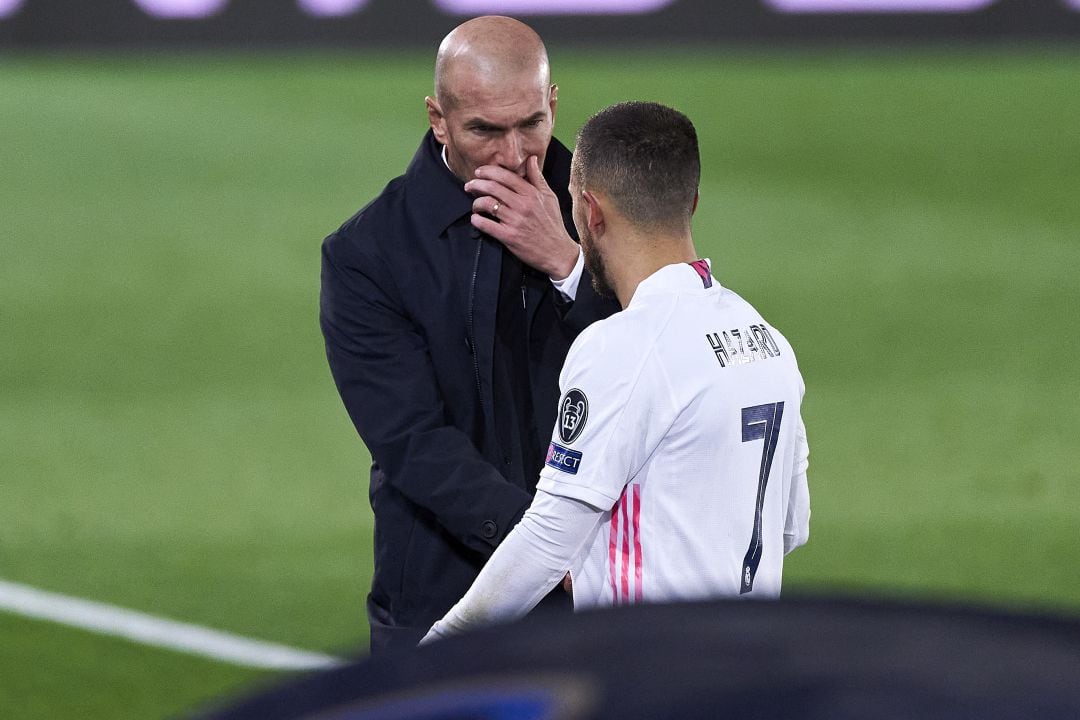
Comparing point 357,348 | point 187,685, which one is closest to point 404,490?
point 357,348

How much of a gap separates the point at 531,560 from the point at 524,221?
3.00 feet

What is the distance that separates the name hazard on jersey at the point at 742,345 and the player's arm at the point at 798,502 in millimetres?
237

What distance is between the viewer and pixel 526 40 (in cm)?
384

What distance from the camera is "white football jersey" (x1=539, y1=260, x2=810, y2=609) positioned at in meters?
3.01

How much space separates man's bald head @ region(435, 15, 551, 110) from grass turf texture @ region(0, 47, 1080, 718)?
1.42 meters

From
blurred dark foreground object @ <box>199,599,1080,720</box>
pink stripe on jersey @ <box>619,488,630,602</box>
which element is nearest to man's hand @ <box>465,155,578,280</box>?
pink stripe on jersey @ <box>619,488,630,602</box>

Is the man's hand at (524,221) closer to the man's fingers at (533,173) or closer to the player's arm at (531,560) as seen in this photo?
the man's fingers at (533,173)

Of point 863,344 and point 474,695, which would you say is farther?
point 863,344

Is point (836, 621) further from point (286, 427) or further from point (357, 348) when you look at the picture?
point (286, 427)

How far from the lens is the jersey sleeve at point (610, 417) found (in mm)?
3000

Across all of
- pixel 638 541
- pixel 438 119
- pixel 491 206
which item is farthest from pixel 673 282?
pixel 438 119

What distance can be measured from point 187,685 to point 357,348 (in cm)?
216

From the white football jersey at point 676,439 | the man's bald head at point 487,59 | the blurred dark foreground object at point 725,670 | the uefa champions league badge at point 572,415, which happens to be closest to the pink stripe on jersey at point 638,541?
the white football jersey at point 676,439

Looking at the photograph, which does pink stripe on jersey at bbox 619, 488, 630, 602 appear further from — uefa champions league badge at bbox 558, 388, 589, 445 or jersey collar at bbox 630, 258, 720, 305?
jersey collar at bbox 630, 258, 720, 305
